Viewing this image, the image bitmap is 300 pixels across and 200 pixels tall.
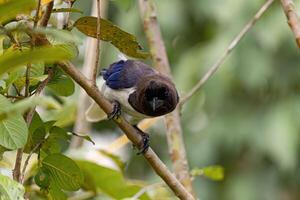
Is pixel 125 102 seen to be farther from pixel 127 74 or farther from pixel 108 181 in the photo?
pixel 108 181

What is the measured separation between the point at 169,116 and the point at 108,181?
24 centimetres

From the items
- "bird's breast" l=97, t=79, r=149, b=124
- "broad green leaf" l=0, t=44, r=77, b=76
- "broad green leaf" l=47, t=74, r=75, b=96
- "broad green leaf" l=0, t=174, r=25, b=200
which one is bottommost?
"bird's breast" l=97, t=79, r=149, b=124

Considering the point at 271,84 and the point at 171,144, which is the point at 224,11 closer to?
the point at 271,84

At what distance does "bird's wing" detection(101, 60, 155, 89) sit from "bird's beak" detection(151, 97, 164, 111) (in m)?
0.15

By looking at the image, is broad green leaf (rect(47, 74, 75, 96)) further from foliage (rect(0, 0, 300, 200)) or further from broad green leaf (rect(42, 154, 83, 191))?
foliage (rect(0, 0, 300, 200))

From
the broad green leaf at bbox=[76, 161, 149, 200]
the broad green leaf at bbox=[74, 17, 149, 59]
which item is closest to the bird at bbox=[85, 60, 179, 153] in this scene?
the broad green leaf at bbox=[76, 161, 149, 200]

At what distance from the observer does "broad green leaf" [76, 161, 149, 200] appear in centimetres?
173

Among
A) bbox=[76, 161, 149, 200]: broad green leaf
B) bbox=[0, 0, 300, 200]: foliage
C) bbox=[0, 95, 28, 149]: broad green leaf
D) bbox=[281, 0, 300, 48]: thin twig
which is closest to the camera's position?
bbox=[0, 95, 28, 149]: broad green leaf

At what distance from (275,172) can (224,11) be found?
4.68ft

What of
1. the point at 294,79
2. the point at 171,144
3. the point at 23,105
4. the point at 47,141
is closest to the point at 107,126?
the point at 294,79

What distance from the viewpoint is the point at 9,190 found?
Result: 3.29ft

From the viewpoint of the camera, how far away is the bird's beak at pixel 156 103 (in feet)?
6.17

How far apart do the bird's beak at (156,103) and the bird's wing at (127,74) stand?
0.48ft

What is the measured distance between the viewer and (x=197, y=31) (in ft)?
22.0
